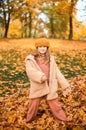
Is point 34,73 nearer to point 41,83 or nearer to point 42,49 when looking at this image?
point 41,83

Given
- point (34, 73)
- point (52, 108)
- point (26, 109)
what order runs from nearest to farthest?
point (34, 73), point (52, 108), point (26, 109)

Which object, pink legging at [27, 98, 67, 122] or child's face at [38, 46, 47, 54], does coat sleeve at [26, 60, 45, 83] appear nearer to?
child's face at [38, 46, 47, 54]

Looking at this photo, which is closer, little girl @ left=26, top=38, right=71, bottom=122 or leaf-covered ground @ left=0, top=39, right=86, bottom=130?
little girl @ left=26, top=38, right=71, bottom=122

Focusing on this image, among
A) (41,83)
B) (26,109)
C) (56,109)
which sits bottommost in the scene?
(26,109)

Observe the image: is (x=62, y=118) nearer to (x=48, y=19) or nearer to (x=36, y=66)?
(x=36, y=66)

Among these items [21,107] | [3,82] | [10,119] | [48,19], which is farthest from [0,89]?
[48,19]

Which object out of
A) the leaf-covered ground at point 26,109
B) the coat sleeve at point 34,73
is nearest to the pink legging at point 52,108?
the leaf-covered ground at point 26,109

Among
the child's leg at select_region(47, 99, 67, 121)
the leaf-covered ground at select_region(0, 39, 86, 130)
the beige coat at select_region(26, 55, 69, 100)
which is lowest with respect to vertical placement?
the leaf-covered ground at select_region(0, 39, 86, 130)

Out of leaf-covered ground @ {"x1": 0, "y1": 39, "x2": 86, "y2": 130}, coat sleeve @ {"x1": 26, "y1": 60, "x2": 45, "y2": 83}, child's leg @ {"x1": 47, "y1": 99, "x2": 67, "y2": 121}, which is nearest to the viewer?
coat sleeve @ {"x1": 26, "y1": 60, "x2": 45, "y2": 83}

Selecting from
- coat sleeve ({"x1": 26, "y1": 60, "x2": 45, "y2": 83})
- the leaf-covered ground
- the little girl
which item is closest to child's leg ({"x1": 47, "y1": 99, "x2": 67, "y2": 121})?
the little girl

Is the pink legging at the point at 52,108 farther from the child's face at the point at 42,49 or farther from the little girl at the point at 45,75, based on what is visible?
the child's face at the point at 42,49

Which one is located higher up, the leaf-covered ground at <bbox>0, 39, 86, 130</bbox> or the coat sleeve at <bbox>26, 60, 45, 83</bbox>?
the coat sleeve at <bbox>26, 60, 45, 83</bbox>

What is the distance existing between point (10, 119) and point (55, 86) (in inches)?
51.4

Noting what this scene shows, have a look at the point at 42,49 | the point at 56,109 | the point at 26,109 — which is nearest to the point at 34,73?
the point at 42,49
